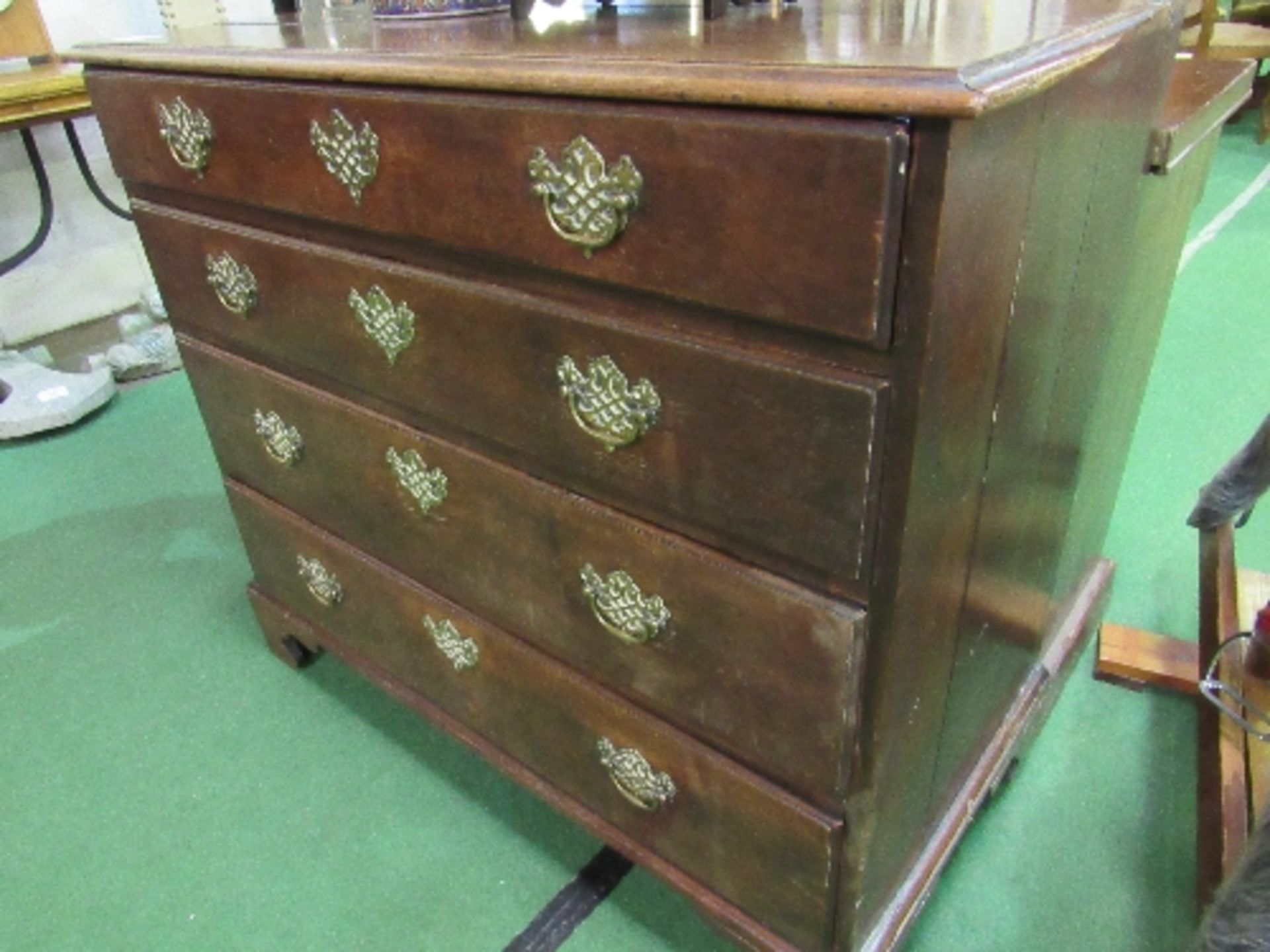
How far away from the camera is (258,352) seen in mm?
1088

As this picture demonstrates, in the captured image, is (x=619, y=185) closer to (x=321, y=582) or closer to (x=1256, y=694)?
(x=321, y=582)

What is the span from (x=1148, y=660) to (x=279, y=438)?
1183 millimetres

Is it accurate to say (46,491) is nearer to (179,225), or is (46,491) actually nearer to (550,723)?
(179,225)

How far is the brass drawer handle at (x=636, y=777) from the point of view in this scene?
2.95ft

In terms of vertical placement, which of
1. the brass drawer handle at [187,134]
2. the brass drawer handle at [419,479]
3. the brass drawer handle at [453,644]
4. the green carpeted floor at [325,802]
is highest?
the brass drawer handle at [187,134]

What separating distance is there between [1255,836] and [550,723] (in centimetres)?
63

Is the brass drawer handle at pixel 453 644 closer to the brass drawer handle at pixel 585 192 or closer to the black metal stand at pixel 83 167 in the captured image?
the brass drawer handle at pixel 585 192

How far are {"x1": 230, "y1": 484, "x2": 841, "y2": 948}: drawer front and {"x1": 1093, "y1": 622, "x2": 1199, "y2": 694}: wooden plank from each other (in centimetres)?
68

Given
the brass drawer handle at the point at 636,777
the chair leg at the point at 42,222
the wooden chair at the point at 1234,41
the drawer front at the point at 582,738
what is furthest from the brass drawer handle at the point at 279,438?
the wooden chair at the point at 1234,41

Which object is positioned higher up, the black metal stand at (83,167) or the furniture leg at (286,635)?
the black metal stand at (83,167)

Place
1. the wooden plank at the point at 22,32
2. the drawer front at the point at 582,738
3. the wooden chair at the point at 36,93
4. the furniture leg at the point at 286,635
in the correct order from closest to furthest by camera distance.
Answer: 1. the drawer front at the point at 582,738
2. the furniture leg at the point at 286,635
3. the wooden chair at the point at 36,93
4. the wooden plank at the point at 22,32

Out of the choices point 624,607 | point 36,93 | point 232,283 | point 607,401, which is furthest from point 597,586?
point 36,93

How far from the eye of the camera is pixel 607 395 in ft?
2.31

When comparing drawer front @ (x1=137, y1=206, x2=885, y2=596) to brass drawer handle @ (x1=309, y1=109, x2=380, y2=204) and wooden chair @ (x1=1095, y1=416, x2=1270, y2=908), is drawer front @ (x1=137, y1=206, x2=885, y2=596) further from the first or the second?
wooden chair @ (x1=1095, y1=416, x2=1270, y2=908)
